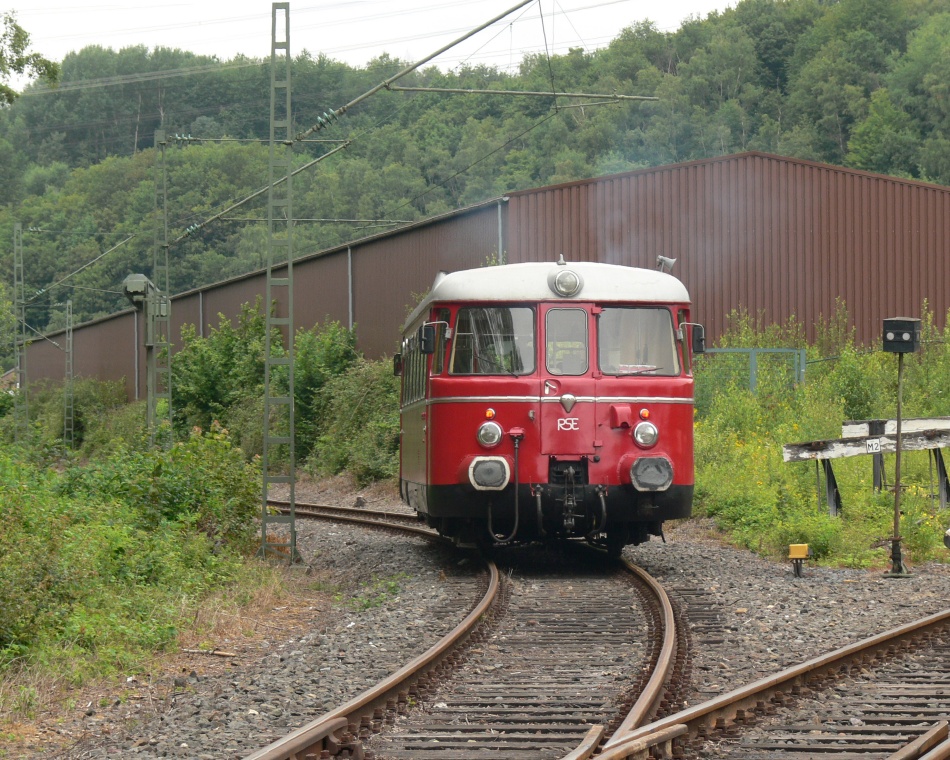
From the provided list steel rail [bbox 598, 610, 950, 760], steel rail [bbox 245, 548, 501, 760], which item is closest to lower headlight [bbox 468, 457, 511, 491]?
steel rail [bbox 245, 548, 501, 760]

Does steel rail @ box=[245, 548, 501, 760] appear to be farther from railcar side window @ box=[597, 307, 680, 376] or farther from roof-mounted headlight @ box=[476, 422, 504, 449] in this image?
railcar side window @ box=[597, 307, 680, 376]

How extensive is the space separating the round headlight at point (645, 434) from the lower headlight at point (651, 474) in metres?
0.18

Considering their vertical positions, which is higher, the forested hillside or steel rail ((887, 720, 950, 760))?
the forested hillside

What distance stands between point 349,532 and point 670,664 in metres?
11.7

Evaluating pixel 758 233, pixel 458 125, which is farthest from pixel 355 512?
pixel 458 125

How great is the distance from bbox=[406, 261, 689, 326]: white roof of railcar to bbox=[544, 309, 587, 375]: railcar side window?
0.56ft

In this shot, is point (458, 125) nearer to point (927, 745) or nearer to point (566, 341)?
point (566, 341)

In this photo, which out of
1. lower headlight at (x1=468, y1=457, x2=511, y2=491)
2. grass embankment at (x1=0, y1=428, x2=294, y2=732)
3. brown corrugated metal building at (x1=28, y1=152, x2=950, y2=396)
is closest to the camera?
grass embankment at (x1=0, y1=428, x2=294, y2=732)

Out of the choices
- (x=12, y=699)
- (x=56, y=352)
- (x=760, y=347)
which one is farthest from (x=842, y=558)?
(x=56, y=352)

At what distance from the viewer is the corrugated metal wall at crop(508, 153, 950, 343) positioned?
28609 millimetres

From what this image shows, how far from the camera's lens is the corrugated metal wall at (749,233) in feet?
93.9

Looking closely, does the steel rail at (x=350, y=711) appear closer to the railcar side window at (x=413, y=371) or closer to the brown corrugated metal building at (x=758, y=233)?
the railcar side window at (x=413, y=371)

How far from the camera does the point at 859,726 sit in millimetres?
6320

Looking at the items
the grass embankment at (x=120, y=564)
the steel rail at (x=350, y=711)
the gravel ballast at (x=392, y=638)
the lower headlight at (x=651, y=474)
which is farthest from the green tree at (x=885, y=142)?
the steel rail at (x=350, y=711)
